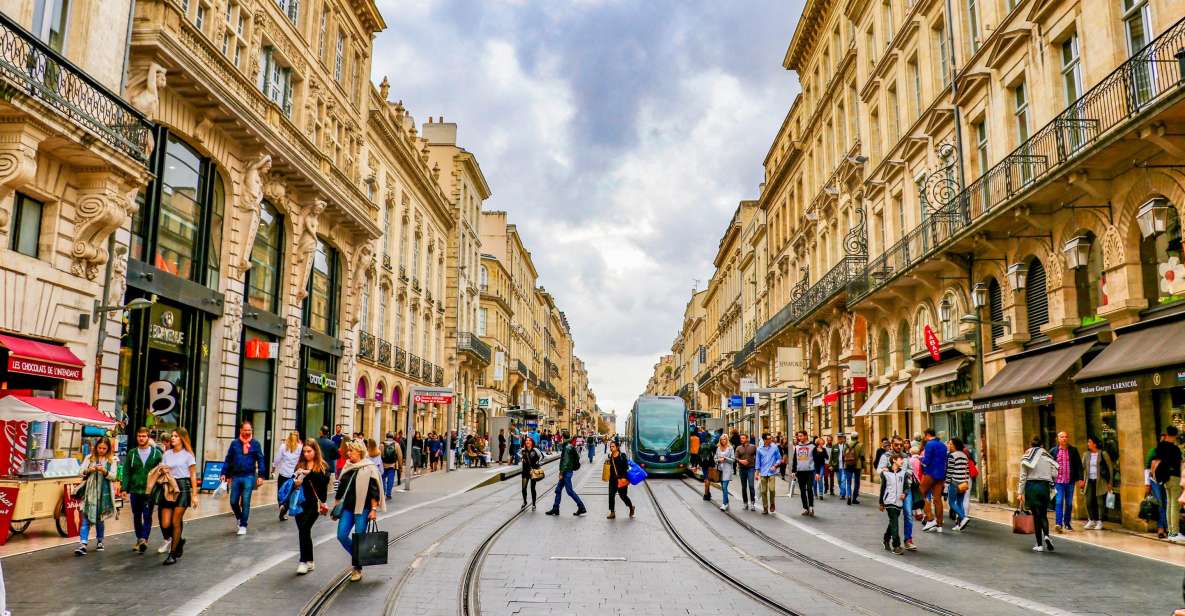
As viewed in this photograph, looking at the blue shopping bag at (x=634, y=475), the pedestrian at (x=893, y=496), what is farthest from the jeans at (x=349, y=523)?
the blue shopping bag at (x=634, y=475)

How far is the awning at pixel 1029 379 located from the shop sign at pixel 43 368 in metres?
17.6

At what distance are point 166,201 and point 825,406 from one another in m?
25.9

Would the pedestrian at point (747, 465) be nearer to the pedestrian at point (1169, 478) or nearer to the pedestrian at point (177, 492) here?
the pedestrian at point (1169, 478)

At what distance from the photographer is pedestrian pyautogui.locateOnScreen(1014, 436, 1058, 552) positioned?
1217cm

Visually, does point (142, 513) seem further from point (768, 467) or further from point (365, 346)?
point (365, 346)

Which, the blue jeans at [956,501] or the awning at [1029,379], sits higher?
the awning at [1029,379]

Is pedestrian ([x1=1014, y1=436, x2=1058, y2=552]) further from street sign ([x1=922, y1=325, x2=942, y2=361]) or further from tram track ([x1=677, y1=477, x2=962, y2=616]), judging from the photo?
street sign ([x1=922, y1=325, x2=942, y2=361])

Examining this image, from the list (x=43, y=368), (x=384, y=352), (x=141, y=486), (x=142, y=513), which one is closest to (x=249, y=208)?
(x=43, y=368)

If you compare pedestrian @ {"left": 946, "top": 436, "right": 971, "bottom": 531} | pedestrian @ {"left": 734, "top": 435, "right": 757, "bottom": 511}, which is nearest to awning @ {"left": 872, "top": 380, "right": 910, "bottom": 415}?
pedestrian @ {"left": 734, "top": 435, "right": 757, "bottom": 511}

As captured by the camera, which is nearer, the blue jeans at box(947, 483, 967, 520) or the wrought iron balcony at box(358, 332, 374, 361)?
the blue jeans at box(947, 483, 967, 520)

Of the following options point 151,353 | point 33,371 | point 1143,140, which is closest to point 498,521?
point 33,371

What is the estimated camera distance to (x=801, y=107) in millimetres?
43531

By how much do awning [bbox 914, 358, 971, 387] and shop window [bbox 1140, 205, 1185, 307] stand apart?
699 cm

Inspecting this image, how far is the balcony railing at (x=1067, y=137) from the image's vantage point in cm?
1333
